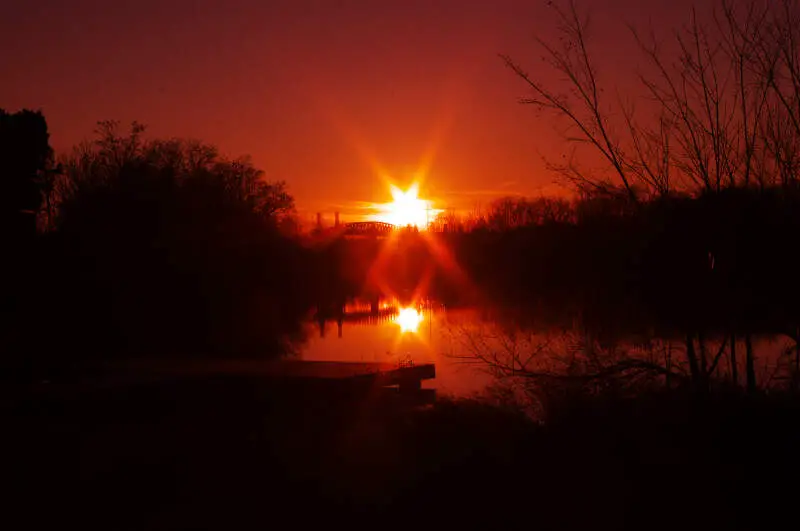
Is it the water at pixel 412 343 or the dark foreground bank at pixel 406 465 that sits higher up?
the water at pixel 412 343

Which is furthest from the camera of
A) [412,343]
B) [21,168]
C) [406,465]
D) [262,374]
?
[21,168]

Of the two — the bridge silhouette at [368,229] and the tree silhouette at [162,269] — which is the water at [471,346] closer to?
the tree silhouette at [162,269]

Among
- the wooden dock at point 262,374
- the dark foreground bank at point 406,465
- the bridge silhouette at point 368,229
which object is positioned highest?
the bridge silhouette at point 368,229

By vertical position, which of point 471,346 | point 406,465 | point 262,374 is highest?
point 471,346

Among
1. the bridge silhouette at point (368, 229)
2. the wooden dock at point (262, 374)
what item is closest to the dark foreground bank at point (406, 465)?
the wooden dock at point (262, 374)

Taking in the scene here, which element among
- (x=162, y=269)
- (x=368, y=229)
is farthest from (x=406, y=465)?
(x=368, y=229)

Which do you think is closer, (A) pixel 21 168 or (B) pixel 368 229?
(A) pixel 21 168

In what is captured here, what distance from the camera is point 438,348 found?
18125mm

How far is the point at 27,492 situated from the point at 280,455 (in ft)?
8.29

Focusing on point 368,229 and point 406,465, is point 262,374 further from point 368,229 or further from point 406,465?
point 368,229

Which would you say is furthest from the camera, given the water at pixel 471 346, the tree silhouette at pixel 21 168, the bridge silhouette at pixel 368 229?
the bridge silhouette at pixel 368 229

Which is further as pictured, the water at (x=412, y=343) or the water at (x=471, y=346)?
the water at (x=412, y=343)

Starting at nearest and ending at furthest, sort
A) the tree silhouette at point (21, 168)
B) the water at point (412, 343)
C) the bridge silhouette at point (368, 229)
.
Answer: the water at point (412, 343), the tree silhouette at point (21, 168), the bridge silhouette at point (368, 229)

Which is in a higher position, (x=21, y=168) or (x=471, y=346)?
(x=21, y=168)
